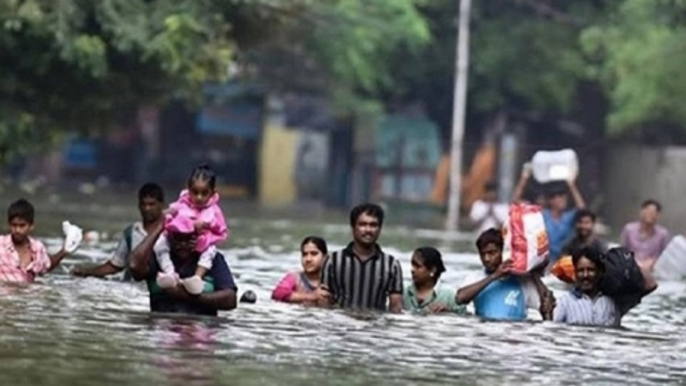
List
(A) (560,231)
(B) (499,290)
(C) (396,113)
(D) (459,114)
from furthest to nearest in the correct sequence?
(C) (396,113), (D) (459,114), (A) (560,231), (B) (499,290)

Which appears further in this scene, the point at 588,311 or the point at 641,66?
the point at 641,66

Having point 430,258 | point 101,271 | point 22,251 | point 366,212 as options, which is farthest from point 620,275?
point 22,251

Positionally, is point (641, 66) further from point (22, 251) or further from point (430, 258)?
point (430, 258)

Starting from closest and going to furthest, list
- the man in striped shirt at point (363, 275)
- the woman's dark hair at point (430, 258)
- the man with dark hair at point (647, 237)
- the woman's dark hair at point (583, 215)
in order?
the man in striped shirt at point (363, 275) < the woman's dark hair at point (430, 258) < the woman's dark hair at point (583, 215) < the man with dark hair at point (647, 237)

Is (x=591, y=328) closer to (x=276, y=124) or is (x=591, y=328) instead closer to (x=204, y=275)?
(x=204, y=275)

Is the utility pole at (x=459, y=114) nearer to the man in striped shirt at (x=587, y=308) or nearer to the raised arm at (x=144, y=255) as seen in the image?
the man in striped shirt at (x=587, y=308)

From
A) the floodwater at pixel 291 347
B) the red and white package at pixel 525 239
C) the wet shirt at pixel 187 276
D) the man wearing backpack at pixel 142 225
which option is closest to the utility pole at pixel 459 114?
the floodwater at pixel 291 347

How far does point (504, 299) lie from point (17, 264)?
3.86 metres

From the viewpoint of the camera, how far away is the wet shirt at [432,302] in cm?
1634

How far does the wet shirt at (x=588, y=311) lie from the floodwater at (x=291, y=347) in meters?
0.15

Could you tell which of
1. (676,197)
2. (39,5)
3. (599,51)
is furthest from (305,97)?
(39,5)

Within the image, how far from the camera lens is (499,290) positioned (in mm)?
16359

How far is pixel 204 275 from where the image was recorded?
14.7 meters

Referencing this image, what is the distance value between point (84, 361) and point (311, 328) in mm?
3068
